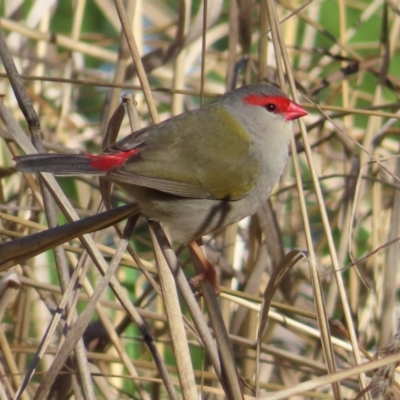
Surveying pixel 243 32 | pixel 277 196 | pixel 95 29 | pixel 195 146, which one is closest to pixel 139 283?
pixel 277 196

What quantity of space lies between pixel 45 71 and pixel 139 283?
4.98ft

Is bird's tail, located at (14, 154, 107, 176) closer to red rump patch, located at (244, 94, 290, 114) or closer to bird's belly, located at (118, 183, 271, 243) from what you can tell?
bird's belly, located at (118, 183, 271, 243)

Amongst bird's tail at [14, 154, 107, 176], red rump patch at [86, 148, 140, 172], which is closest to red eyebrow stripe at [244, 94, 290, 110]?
red rump patch at [86, 148, 140, 172]

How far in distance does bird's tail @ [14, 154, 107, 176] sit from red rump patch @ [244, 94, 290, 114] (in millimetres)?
842

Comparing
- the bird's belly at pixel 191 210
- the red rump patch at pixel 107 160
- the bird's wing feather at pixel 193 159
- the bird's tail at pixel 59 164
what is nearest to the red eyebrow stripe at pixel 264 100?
the bird's wing feather at pixel 193 159

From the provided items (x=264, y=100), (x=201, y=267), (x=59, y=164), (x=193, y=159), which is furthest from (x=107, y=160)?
(x=264, y=100)

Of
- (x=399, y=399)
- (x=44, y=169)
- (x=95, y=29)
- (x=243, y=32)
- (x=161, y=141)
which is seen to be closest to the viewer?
(x=399, y=399)

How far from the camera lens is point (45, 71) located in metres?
4.61

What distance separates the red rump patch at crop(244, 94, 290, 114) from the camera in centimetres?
315

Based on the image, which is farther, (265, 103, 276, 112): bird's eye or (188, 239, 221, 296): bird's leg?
(265, 103, 276, 112): bird's eye

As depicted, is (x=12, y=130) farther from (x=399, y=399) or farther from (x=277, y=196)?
(x=277, y=196)

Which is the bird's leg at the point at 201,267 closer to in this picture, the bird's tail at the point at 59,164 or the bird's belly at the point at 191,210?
the bird's belly at the point at 191,210

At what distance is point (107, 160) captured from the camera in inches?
108

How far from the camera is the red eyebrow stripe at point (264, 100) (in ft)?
10.3
